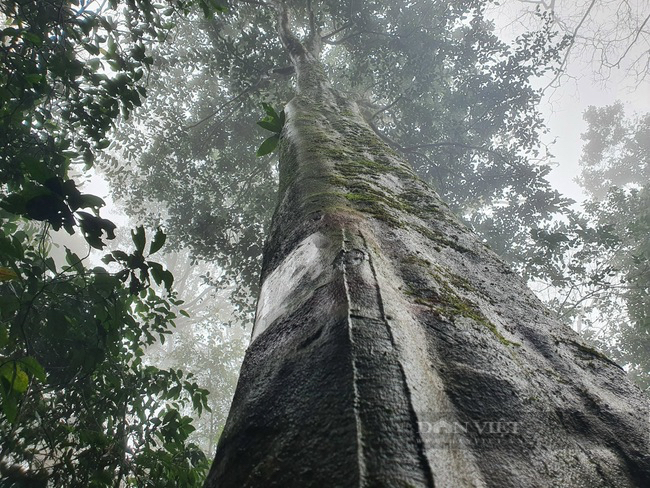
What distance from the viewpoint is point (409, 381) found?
2.17 feet

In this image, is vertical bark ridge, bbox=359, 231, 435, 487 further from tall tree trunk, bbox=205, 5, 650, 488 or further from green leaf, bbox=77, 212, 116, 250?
green leaf, bbox=77, 212, 116, 250

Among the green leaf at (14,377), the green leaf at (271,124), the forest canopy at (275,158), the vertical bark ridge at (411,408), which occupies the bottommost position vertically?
the vertical bark ridge at (411,408)

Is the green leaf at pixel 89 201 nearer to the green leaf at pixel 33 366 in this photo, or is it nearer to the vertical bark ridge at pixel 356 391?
the green leaf at pixel 33 366

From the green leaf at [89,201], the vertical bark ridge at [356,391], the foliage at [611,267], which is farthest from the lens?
the foliage at [611,267]

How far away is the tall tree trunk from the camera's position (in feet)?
1.86

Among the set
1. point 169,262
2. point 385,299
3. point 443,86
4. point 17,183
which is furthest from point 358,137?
point 169,262

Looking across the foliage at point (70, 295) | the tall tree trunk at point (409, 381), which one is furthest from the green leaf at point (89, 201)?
the tall tree trunk at point (409, 381)

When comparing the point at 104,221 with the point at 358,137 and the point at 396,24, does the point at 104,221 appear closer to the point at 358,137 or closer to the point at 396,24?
the point at 358,137

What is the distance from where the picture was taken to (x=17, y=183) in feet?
9.45

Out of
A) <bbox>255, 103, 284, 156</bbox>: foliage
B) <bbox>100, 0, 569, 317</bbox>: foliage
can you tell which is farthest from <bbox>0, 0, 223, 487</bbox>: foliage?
<bbox>100, 0, 569, 317</bbox>: foliage

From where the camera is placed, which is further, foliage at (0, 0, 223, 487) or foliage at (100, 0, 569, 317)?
foliage at (100, 0, 569, 317)

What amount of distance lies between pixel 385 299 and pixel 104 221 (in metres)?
1.80

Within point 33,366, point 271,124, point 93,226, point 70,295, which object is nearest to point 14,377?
point 33,366

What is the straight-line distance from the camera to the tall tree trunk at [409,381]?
22.3 inches
